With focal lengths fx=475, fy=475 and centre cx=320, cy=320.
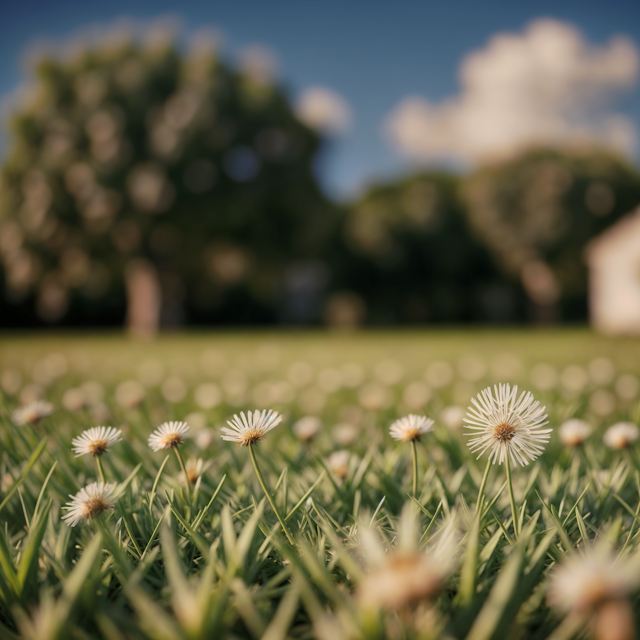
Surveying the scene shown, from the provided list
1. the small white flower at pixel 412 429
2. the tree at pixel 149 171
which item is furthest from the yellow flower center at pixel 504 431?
the tree at pixel 149 171

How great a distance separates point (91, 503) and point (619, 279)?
15.2 metres

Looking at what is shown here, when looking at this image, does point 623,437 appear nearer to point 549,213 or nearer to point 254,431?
point 254,431

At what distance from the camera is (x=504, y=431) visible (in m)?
0.72

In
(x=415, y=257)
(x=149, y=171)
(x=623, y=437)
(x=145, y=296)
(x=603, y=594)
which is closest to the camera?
(x=603, y=594)

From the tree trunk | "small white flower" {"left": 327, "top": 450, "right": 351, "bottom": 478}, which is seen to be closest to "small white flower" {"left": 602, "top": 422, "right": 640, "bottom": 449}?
"small white flower" {"left": 327, "top": 450, "right": 351, "bottom": 478}

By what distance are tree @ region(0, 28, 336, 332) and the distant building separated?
8242 millimetres

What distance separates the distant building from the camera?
1264cm

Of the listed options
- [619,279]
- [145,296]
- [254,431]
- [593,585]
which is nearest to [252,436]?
[254,431]

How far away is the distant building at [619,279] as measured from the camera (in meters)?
12.6

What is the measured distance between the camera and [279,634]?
1.52 ft

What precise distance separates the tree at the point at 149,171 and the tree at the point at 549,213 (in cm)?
936

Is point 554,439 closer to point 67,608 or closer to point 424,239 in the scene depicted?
point 67,608

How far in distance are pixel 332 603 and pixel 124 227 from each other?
41.7ft

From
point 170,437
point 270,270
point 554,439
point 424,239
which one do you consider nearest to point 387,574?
point 170,437
